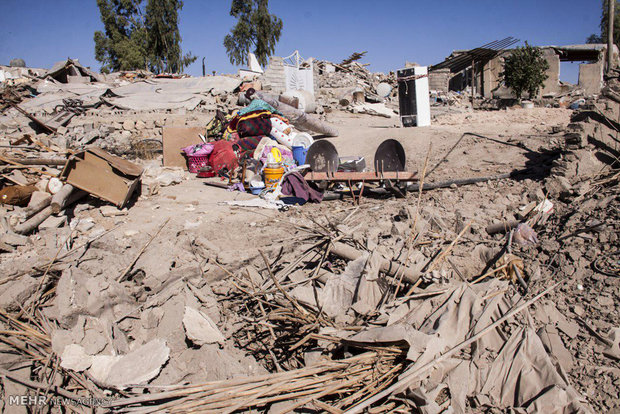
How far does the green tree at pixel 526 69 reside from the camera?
48.8ft

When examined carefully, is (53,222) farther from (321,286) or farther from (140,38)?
(140,38)

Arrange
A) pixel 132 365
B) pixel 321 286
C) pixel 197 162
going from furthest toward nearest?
pixel 197 162
pixel 321 286
pixel 132 365

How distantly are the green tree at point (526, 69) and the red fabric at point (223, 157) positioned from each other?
13159mm

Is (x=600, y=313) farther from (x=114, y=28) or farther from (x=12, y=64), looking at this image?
(x=114, y=28)

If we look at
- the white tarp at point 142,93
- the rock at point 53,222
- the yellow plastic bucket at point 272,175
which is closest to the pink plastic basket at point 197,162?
the yellow plastic bucket at point 272,175

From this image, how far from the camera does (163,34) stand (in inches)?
1086

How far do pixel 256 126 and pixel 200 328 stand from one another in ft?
19.7

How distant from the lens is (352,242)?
3.23 m

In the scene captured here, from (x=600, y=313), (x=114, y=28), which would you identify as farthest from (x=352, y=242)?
(x=114, y=28)

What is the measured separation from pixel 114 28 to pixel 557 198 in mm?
31679

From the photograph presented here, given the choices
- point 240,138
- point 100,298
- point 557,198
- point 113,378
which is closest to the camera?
point 113,378

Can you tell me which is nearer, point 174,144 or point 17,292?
point 17,292

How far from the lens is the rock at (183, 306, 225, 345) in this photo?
2662 millimetres

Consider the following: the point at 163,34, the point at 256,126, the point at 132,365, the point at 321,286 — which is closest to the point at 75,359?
the point at 132,365
